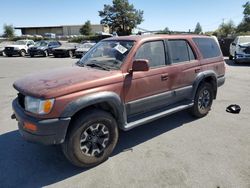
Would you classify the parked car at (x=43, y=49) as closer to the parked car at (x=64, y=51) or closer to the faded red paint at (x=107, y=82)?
the parked car at (x=64, y=51)

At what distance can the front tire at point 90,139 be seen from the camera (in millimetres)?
3334

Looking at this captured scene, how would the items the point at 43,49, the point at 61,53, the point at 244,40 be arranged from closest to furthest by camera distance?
the point at 244,40, the point at 61,53, the point at 43,49

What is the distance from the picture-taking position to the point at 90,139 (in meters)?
3.56

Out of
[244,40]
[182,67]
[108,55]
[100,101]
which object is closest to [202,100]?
[182,67]

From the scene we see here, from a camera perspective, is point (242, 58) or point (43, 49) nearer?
point (242, 58)

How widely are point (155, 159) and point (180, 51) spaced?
2244 mm

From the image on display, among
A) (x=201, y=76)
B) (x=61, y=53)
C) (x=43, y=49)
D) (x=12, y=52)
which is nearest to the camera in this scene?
(x=201, y=76)

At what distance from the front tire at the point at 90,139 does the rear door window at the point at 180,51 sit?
1.85 m

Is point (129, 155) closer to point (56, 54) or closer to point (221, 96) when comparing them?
point (221, 96)

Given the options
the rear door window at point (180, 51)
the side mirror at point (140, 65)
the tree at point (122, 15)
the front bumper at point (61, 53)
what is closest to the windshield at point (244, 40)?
the rear door window at point (180, 51)

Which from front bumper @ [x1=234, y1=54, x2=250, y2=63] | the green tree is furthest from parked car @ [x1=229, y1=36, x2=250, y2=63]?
the green tree

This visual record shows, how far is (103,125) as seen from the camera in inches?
142

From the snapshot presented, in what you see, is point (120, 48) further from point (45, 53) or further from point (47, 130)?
point (45, 53)

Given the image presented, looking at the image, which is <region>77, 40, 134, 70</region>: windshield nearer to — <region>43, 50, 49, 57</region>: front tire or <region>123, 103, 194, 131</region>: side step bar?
<region>123, 103, 194, 131</region>: side step bar
